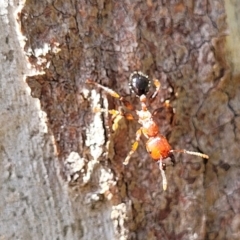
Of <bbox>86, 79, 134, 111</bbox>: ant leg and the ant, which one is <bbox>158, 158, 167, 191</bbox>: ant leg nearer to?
the ant

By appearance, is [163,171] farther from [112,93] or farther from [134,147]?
[112,93]

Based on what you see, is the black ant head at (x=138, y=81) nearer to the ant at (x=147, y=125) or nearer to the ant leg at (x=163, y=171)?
the ant at (x=147, y=125)

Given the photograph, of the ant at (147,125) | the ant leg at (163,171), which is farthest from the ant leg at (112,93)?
the ant leg at (163,171)

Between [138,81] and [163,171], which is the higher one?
[138,81]

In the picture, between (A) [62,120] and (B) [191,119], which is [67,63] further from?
(B) [191,119]

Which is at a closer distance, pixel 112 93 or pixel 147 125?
pixel 112 93

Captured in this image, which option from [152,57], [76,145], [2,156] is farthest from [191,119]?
[2,156]

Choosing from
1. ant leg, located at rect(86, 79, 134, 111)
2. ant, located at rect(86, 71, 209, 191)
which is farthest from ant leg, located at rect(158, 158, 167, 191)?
ant leg, located at rect(86, 79, 134, 111)

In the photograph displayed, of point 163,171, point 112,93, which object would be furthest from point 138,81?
point 163,171
